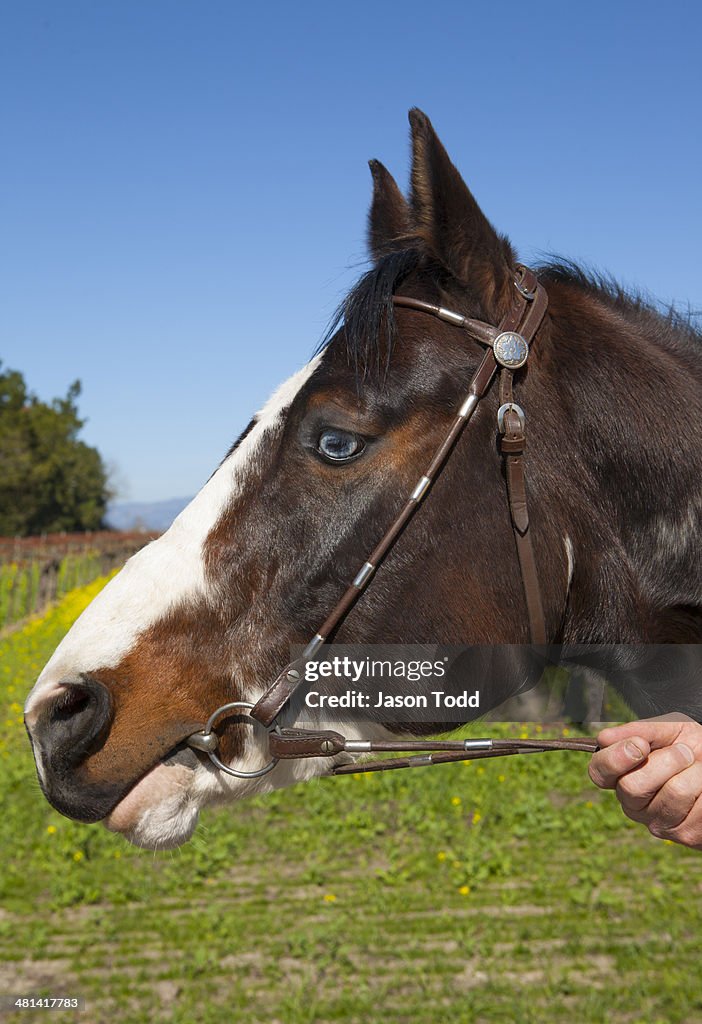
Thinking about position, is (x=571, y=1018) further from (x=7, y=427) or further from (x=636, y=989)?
(x=7, y=427)

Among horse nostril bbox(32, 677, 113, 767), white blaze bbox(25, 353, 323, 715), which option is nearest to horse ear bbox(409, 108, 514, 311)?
white blaze bbox(25, 353, 323, 715)

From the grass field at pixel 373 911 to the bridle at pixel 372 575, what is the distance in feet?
10.7

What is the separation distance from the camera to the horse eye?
1.80 metres

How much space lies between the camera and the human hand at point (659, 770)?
5.25ft

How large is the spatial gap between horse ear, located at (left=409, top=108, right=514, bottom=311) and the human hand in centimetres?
101

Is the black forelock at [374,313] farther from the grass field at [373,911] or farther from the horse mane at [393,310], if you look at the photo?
the grass field at [373,911]

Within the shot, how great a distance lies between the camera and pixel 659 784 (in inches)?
63.4

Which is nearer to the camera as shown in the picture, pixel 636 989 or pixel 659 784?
pixel 659 784

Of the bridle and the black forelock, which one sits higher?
the black forelock

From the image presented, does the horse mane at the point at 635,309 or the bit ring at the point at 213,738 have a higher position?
the horse mane at the point at 635,309

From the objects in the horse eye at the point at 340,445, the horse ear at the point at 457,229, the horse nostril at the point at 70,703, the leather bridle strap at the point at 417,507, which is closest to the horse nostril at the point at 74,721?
the horse nostril at the point at 70,703

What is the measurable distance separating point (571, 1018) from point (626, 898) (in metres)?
1.45

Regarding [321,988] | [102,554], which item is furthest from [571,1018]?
[102,554]

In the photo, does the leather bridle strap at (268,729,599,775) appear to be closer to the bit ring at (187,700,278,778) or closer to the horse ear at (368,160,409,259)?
the bit ring at (187,700,278,778)
